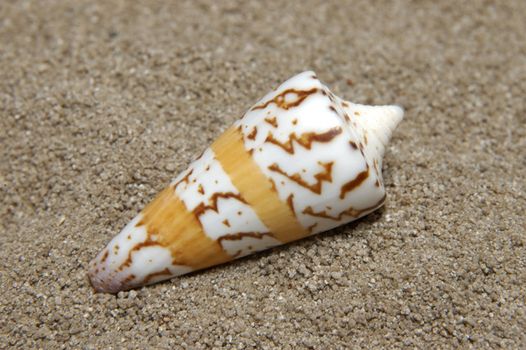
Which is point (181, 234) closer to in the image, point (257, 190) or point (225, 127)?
point (257, 190)

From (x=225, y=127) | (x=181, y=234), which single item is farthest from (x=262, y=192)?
(x=225, y=127)

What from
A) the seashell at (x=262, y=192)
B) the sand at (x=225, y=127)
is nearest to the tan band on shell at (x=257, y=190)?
the seashell at (x=262, y=192)

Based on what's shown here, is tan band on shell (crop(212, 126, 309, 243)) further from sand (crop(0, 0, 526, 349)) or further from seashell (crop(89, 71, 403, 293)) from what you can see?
sand (crop(0, 0, 526, 349))

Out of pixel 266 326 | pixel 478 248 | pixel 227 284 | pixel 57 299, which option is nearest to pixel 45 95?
pixel 57 299

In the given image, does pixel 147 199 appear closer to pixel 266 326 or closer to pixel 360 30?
pixel 266 326

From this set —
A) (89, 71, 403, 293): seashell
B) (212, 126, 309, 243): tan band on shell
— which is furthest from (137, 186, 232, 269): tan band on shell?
(212, 126, 309, 243): tan band on shell

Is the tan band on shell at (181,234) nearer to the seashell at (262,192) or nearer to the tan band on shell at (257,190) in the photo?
the seashell at (262,192)
